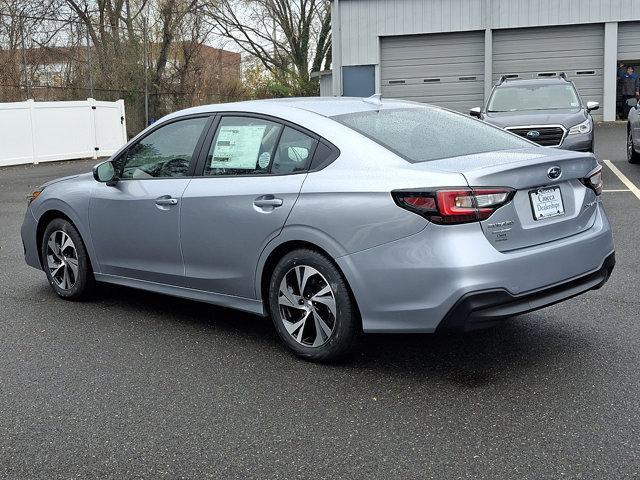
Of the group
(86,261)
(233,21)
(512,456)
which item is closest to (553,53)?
(233,21)

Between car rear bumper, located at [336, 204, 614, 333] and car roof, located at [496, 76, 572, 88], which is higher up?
car roof, located at [496, 76, 572, 88]

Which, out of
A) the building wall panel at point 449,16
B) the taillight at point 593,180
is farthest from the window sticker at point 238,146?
the building wall panel at point 449,16

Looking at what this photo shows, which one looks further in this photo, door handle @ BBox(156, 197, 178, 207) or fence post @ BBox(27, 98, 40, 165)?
fence post @ BBox(27, 98, 40, 165)

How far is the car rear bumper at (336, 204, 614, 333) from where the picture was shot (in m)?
4.09

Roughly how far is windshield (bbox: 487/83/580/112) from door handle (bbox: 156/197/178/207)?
30.4ft

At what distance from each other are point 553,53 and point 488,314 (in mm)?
26710

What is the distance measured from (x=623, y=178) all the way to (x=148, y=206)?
10175mm

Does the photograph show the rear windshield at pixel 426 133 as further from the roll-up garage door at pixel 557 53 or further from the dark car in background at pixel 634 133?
the roll-up garage door at pixel 557 53

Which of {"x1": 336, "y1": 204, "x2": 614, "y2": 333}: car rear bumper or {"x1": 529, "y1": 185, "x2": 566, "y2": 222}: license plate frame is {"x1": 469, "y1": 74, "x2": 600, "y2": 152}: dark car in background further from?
{"x1": 336, "y1": 204, "x2": 614, "y2": 333}: car rear bumper

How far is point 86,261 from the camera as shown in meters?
6.32

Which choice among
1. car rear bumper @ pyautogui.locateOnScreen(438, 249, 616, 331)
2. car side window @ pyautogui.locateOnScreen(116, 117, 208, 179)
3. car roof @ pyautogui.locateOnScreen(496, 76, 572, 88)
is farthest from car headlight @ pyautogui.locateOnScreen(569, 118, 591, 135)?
car rear bumper @ pyautogui.locateOnScreen(438, 249, 616, 331)

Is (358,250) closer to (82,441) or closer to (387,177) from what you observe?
(387,177)

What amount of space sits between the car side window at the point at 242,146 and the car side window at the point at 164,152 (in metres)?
0.22

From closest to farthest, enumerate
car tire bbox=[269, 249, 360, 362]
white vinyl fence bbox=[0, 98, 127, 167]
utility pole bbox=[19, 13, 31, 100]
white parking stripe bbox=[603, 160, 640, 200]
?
car tire bbox=[269, 249, 360, 362] → white parking stripe bbox=[603, 160, 640, 200] → white vinyl fence bbox=[0, 98, 127, 167] → utility pole bbox=[19, 13, 31, 100]
